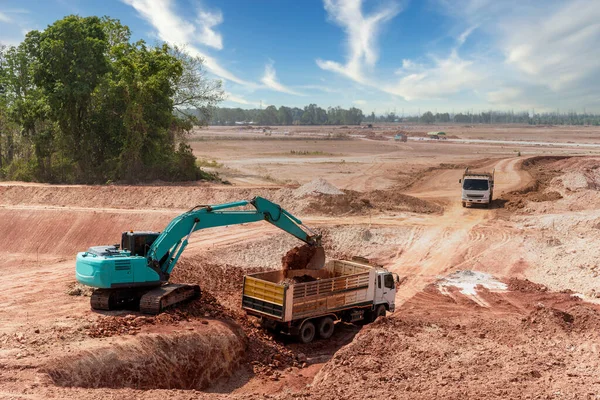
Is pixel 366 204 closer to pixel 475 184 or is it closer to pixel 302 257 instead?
pixel 475 184

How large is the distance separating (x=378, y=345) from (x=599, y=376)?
579cm

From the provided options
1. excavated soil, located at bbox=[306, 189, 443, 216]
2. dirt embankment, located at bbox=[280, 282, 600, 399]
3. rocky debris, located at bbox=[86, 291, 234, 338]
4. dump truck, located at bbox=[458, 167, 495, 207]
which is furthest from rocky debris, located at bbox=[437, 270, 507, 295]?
dump truck, located at bbox=[458, 167, 495, 207]

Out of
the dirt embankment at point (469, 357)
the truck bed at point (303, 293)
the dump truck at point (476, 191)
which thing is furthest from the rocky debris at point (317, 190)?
the truck bed at point (303, 293)

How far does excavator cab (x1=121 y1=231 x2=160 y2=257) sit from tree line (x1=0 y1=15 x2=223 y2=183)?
2852cm

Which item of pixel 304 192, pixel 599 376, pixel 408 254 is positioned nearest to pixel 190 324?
pixel 599 376

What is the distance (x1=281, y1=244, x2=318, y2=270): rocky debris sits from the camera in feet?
69.5

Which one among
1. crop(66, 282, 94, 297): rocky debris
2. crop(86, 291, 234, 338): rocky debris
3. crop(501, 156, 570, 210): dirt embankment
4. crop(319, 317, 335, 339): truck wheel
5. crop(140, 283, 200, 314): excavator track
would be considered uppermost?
crop(501, 156, 570, 210): dirt embankment

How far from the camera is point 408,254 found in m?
31.2

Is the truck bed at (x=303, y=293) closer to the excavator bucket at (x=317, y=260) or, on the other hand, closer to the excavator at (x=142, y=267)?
the excavator bucket at (x=317, y=260)

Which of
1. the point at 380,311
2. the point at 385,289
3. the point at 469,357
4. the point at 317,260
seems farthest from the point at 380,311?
the point at 469,357

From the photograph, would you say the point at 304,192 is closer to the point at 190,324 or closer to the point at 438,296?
the point at 438,296

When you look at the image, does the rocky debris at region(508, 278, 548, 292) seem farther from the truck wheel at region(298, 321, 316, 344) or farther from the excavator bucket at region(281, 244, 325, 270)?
the truck wheel at region(298, 321, 316, 344)

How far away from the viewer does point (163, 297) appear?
57.7ft

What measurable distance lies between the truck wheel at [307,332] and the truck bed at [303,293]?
0.34m
